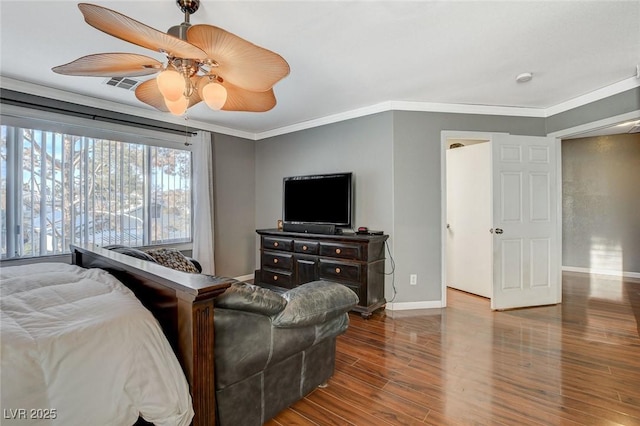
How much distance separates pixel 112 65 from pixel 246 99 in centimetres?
78

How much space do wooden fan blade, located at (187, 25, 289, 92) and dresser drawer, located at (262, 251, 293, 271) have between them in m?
2.48

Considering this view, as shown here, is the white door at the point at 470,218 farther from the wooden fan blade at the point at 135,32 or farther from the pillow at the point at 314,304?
the wooden fan blade at the point at 135,32

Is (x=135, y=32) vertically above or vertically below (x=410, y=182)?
above

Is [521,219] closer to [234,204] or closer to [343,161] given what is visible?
[343,161]

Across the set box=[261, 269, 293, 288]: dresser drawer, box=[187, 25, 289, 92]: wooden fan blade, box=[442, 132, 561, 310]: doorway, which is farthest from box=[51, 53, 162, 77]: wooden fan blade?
box=[442, 132, 561, 310]: doorway

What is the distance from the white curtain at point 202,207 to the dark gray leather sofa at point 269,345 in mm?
2832

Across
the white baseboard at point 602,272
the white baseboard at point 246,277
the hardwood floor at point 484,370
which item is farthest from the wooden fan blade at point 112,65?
the white baseboard at point 602,272

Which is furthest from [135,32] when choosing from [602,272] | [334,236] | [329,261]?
[602,272]

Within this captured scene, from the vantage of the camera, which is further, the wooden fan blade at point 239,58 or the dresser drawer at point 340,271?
the dresser drawer at point 340,271

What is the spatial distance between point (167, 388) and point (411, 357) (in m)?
1.94

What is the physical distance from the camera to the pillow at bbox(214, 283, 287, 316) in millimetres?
1347

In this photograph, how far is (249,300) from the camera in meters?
1.42

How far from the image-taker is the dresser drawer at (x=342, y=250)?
3.30 metres

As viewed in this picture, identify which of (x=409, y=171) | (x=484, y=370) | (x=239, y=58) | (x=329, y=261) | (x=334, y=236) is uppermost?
(x=239, y=58)
